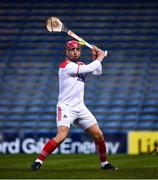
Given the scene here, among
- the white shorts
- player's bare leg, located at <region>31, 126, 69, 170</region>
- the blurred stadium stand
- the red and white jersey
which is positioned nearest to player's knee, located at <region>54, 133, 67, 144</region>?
player's bare leg, located at <region>31, 126, 69, 170</region>

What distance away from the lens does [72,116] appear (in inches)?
428

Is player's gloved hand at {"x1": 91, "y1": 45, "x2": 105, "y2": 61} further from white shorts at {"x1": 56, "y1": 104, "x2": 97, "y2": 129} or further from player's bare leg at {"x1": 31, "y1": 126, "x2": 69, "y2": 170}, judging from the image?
player's bare leg at {"x1": 31, "y1": 126, "x2": 69, "y2": 170}

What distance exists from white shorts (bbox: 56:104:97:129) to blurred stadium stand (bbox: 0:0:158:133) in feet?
33.5

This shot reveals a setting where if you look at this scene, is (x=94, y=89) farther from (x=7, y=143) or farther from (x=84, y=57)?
(x=7, y=143)

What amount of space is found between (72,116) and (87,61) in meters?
12.2

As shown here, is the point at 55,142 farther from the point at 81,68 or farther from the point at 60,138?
the point at 81,68

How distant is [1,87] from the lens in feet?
74.1

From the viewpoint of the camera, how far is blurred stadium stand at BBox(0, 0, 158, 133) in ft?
71.2

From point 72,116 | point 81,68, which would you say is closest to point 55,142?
point 72,116

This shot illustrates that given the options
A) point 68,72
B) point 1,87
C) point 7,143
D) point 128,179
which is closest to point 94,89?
point 1,87

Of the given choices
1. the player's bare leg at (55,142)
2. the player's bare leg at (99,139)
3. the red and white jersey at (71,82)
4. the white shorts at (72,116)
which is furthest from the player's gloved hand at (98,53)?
the player's bare leg at (55,142)

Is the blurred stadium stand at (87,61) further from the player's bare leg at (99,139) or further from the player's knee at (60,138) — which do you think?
the player's knee at (60,138)

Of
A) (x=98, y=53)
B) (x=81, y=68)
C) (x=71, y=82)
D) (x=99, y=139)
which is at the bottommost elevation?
(x=99, y=139)

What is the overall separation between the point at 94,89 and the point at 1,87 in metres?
2.71
